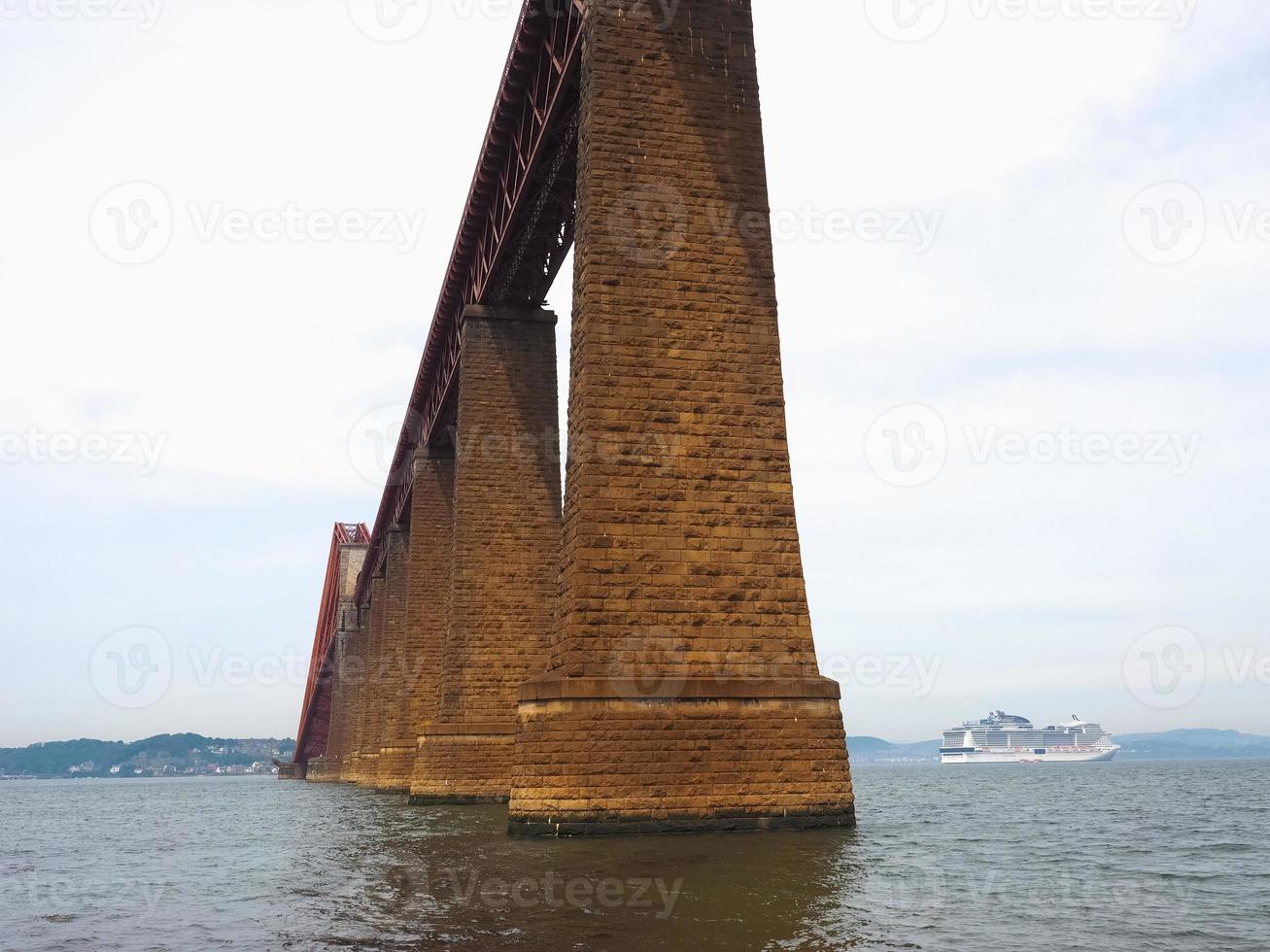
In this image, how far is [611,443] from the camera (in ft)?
51.4

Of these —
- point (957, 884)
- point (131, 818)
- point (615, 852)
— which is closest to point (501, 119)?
point (615, 852)

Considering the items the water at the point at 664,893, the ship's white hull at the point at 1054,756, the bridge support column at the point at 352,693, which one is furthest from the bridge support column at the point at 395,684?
the ship's white hull at the point at 1054,756

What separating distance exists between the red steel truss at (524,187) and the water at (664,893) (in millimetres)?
12498

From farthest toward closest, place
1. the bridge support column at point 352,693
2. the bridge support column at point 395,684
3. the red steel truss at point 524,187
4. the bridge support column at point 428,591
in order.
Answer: the bridge support column at point 352,693
the bridge support column at point 395,684
the bridge support column at point 428,591
the red steel truss at point 524,187

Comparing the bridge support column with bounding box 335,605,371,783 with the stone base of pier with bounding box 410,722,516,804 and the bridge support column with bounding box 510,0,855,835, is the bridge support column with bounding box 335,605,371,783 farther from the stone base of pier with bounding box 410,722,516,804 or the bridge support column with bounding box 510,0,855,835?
the bridge support column with bounding box 510,0,855,835

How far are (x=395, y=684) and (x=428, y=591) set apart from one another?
24.8ft

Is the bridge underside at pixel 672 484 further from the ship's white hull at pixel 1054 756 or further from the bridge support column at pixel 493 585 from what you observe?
the ship's white hull at pixel 1054 756

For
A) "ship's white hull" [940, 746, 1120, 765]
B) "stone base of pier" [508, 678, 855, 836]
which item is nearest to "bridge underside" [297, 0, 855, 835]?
"stone base of pier" [508, 678, 855, 836]

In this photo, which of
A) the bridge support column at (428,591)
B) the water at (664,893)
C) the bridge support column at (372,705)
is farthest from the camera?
the bridge support column at (372,705)

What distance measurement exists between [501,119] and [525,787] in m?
15.4

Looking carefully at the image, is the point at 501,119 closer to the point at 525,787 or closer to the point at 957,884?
the point at 525,787

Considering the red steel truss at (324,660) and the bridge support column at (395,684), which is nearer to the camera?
the bridge support column at (395,684)

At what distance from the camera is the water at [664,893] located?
8453 mm

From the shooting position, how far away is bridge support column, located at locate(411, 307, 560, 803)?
26.9 m
